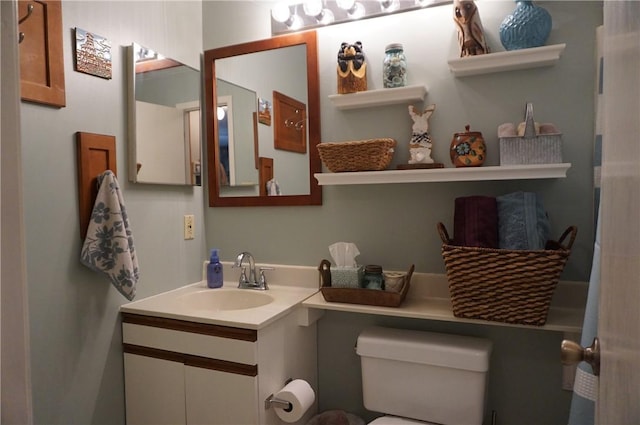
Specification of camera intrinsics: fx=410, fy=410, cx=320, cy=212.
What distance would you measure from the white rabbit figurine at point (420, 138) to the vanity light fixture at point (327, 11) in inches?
17.0

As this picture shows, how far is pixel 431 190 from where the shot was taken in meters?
1.67

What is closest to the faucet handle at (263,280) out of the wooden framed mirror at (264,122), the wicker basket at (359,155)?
the wooden framed mirror at (264,122)

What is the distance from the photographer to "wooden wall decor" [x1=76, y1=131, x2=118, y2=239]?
4.78 feet

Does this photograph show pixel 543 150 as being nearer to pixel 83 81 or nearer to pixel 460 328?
pixel 460 328

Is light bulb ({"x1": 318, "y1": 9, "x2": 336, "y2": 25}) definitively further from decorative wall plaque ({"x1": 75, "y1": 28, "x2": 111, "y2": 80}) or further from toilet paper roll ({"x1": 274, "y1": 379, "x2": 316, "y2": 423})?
toilet paper roll ({"x1": 274, "y1": 379, "x2": 316, "y2": 423})

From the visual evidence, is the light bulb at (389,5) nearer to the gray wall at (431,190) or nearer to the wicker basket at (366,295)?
the gray wall at (431,190)

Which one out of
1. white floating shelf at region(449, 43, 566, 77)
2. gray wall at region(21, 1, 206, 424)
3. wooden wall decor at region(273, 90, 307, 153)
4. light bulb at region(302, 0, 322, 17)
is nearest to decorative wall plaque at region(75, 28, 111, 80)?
gray wall at region(21, 1, 206, 424)

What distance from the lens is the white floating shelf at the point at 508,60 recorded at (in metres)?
1.40

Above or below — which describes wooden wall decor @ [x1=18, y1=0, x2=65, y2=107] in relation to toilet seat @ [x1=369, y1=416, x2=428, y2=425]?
above

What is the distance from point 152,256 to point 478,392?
139 centimetres

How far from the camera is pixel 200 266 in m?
2.07

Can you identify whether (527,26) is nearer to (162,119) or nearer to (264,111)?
(264,111)

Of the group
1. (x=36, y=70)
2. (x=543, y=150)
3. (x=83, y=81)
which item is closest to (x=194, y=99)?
(x=83, y=81)

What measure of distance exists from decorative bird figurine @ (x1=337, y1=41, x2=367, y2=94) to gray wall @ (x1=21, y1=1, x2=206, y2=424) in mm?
805
